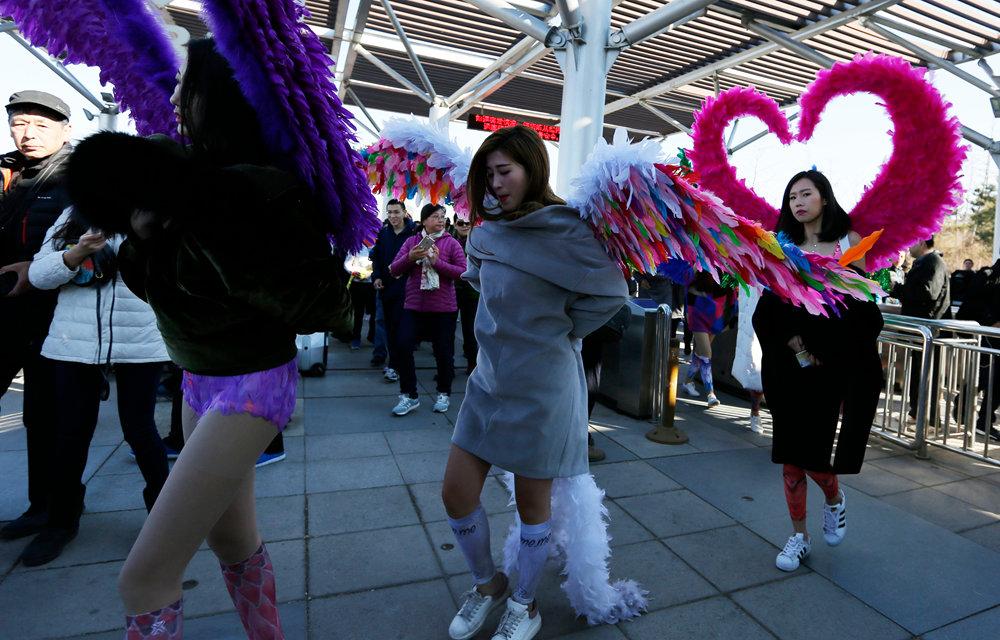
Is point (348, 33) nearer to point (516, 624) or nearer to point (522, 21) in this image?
point (522, 21)

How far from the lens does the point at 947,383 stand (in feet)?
15.7

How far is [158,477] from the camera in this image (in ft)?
9.18

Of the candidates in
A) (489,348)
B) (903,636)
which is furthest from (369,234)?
(903,636)

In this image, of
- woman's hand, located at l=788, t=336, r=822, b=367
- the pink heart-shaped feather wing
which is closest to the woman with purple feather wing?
woman's hand, located at l=788, t=336, r=822, b=367

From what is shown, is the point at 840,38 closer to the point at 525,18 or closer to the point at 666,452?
the point at 525,18

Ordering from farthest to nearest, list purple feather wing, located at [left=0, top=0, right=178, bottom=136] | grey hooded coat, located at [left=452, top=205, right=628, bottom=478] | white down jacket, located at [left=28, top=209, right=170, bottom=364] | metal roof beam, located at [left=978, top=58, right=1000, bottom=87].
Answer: metal roof beam, located at [left=978, top=58, right=1000, bottom=87], white down jacket, located at [left=28, top=209, right=170, bottom=364], grey hooded coat, located at [left=452, top=205, right=628, bottom=478], purple feather wing, located at [left=0, top=0, right=178, bottom=136]

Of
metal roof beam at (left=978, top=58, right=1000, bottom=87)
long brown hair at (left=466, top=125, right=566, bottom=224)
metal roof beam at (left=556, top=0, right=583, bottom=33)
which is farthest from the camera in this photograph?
metal roof beam at (left=978, top=58, right=1000, bottom=87)

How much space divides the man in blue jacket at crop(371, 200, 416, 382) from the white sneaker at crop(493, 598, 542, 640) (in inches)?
158

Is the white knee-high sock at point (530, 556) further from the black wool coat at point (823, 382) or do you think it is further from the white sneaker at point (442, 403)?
the white sneaker at point (442, 403)

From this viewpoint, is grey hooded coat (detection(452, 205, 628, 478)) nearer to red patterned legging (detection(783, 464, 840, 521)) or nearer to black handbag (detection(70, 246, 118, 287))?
red patterned legging (detection(783, 464, 840, 521))

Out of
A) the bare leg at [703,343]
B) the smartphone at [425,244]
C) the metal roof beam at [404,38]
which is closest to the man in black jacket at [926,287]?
the bare leg at [703,343]

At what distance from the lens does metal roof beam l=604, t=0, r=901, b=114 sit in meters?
7.95

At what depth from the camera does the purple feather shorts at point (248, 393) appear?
1418mm

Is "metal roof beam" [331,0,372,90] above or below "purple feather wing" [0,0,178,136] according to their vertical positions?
above
